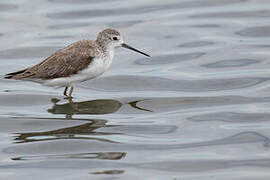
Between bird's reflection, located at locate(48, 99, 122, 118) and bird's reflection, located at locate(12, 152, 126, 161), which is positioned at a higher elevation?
bird's reflection, located at locate(48, 99, 122, 118)

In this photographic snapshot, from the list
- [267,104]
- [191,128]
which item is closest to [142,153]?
[191,128]

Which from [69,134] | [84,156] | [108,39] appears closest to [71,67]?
[108,39]

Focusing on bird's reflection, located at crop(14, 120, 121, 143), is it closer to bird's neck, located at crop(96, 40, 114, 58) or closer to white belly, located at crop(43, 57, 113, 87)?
white belly, located at crop(43, 57, 113, 87)

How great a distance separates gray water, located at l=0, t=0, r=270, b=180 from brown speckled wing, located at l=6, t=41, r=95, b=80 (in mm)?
615

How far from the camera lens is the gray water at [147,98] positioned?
941cm

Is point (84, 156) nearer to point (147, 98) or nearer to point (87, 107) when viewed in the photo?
point (87, 107)

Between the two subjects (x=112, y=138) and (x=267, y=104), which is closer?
(x=112, y=138)

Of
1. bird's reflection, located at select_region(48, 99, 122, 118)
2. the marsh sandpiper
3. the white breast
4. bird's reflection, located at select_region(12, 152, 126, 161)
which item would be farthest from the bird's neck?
bird's reflection, located at select_region(12, 152, 126, 161)

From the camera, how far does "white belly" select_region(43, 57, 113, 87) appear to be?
12280 mm

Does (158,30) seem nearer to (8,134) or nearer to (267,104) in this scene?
(267,104)

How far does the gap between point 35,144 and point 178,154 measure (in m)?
2.25

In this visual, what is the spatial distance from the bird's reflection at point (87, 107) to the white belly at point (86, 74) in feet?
1.39

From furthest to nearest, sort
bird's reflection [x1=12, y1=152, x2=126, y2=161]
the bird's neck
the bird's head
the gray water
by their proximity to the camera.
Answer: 1. the bird's head
2. the bird's neck
3. bird's reflection [x1=12, y1=152, x2=126, y2=161]
4. the gray water

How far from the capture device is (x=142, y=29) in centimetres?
1752
